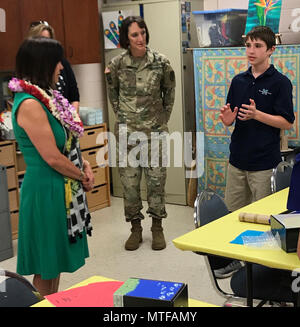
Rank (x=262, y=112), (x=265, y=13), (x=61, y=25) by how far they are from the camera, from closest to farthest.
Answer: (x=262, y=112) < (x=265, y=13) < (x=61, y=25)

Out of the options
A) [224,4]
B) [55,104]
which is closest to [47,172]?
[55,104]

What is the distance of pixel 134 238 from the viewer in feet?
15.4

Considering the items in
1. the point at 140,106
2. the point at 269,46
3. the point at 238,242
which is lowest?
the point at 238,242

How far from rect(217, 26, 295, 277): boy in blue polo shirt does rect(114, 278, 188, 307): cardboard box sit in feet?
7.19

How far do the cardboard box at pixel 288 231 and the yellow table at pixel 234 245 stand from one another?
30 mm

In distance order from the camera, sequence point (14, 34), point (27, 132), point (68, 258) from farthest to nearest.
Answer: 1. point (14, 34)
2. point (68, 258)
3. point (27, 132)

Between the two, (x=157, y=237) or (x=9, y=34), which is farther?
(x=9, y=34)

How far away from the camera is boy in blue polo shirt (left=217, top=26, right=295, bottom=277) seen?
12.3 feet

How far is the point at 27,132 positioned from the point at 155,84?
1.89 m

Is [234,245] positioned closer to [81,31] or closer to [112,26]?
[81,31]

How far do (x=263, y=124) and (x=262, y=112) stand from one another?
0.30ft
